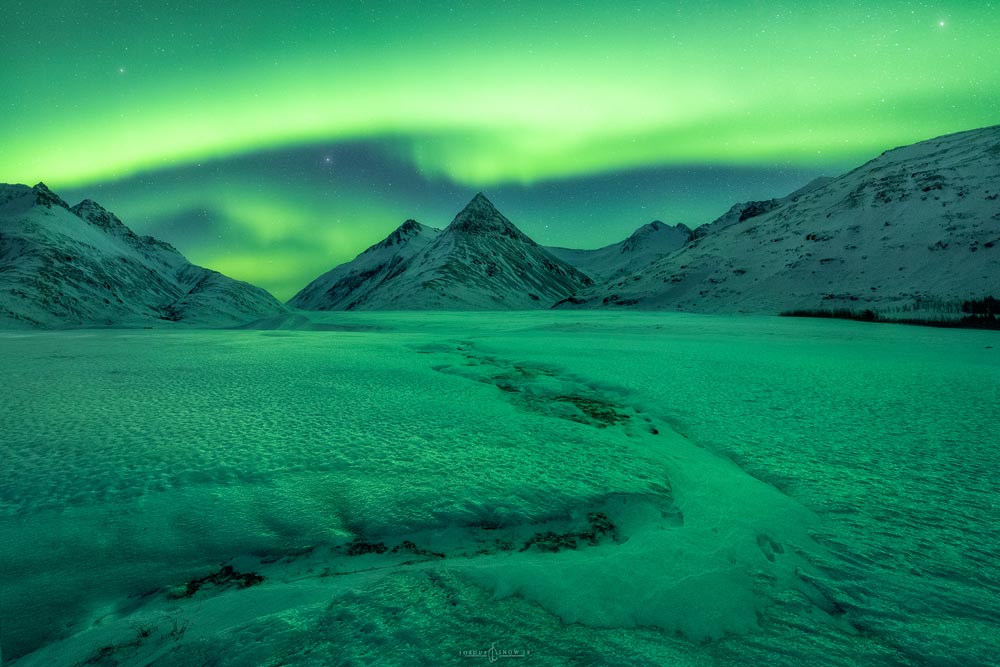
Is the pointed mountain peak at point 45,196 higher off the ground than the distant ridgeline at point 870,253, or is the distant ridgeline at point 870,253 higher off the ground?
the pointed mountain peak at point 45,196

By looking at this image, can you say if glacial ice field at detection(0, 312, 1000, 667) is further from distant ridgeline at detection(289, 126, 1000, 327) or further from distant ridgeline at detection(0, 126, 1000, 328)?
distant ridgeline at detection(289, 126, 1000, 327)

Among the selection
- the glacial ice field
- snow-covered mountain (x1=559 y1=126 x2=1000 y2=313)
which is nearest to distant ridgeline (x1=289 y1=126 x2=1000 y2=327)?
snow-covered mountain (x1=559 y1=126 x2=1000 y2=313)

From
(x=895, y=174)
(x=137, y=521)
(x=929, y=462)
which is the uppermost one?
(x=895, y=174)

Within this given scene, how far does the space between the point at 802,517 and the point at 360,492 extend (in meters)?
4.42

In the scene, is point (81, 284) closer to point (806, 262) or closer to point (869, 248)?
point (806, 262)

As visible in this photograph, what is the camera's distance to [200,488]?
492 cm

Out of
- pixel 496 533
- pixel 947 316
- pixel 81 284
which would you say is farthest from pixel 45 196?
pixel 947 316

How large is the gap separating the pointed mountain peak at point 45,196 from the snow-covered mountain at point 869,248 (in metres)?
165

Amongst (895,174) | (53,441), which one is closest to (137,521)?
(53,441)

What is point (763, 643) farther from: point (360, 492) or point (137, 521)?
point (137, 521)

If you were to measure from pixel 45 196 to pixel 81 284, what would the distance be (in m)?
66.5

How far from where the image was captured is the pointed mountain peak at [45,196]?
13725cm

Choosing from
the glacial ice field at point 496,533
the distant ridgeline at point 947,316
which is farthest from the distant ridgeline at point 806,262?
the glacial ice field at point 496,533

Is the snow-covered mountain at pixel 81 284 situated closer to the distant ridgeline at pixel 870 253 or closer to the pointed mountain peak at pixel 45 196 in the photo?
the pointed mountain peak at pixel 45 196
